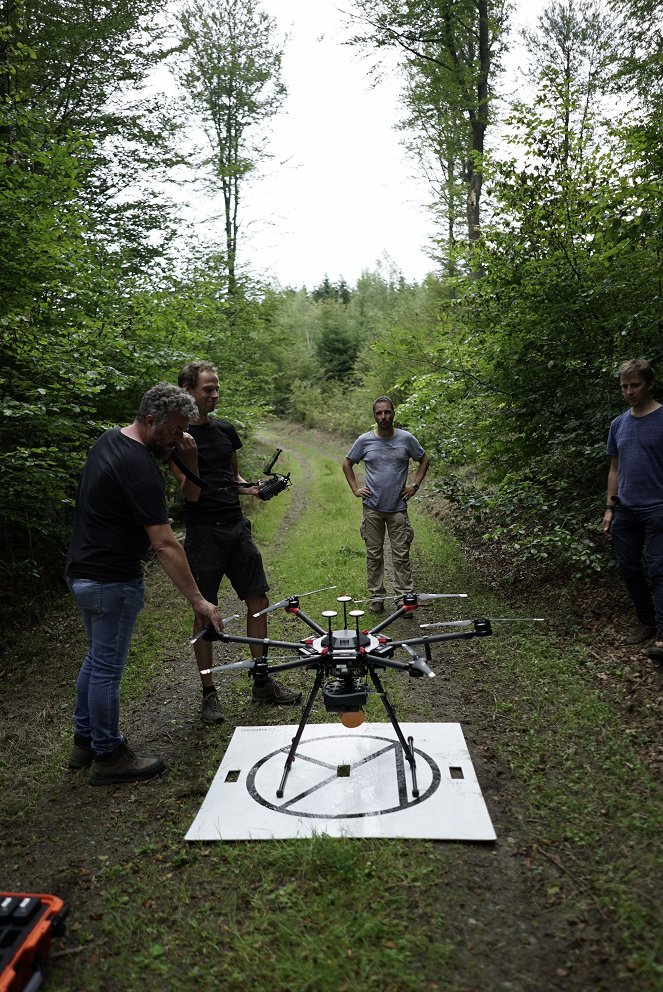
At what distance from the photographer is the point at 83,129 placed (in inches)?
339

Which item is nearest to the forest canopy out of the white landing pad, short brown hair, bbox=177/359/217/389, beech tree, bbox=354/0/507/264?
beech tree, bbox=354/0/507/264

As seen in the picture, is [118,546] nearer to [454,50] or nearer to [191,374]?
[191,374]

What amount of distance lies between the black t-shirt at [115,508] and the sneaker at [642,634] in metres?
3.40

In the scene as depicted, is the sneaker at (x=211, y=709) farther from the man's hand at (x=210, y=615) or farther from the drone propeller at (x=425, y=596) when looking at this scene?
the drone propeller at (x=425, y=596)

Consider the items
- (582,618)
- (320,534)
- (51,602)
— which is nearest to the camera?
(582,618)

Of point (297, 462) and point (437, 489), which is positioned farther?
point (297, 462)

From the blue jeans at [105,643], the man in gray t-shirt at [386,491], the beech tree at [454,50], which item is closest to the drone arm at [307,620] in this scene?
the blue jeans at [105,643]

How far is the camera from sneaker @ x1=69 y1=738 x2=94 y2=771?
139 inches

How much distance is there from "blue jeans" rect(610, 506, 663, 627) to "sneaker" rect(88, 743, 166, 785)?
11.0ft

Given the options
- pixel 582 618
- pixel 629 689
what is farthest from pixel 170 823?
pixel 582 618

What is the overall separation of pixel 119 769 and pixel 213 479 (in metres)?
1.83

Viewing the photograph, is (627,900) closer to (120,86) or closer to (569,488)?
(569,488)

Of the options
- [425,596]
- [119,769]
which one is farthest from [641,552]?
[119,769]

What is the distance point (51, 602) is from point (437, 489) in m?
4.37
